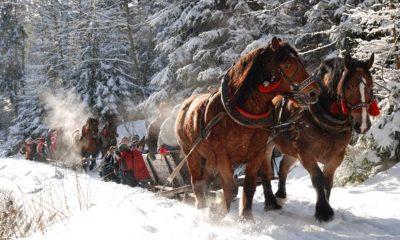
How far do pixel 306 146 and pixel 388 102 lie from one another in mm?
2986

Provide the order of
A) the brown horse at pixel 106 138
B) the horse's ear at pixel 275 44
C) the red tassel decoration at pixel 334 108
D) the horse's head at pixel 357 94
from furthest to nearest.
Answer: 1. the brown horse at pixel 106 138
2. the red tassel decoration at pixel 334 108
3. the horse's head at pixel 357 94
4. the horse's ear at pixel 275 44

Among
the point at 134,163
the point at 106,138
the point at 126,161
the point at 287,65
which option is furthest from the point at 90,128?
the point at 287,65

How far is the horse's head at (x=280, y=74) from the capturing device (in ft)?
14.1

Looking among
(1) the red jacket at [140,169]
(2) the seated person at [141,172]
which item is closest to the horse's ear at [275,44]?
(2) the seated person at [141,172]

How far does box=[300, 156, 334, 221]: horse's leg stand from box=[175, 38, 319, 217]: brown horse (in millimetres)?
695

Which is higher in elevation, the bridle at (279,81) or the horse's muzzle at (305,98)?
the bridle at (279,81)

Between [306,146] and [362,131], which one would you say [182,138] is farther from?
[362,131]

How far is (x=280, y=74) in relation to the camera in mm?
4309

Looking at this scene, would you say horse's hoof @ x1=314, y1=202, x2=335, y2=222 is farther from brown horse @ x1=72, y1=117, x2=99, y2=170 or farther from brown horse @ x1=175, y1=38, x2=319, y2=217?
brown horse @ x1=72, y1=117, x2=99, y2=170

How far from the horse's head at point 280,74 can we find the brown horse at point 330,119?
1.76 ft

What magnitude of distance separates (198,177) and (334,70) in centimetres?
213

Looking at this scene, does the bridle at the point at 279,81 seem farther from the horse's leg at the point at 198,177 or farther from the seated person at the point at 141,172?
the seated person at the point at 141,172

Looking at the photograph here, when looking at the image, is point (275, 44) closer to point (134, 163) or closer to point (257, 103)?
point (257, 103)

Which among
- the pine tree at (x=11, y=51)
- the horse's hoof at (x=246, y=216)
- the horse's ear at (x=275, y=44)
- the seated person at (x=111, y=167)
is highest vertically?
the pine tree at (x=11, y=51)
